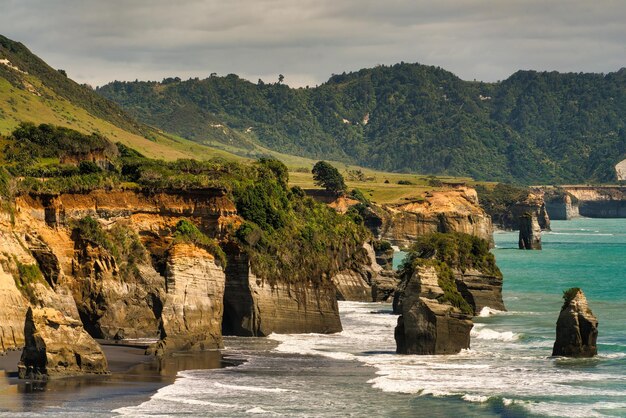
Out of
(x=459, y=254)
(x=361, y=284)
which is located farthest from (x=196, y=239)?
(x=361, y=284)

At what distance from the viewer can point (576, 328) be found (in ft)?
210

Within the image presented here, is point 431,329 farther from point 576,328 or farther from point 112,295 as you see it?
point 112,295

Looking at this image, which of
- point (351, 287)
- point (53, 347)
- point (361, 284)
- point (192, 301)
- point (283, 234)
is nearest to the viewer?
point (53, 347)

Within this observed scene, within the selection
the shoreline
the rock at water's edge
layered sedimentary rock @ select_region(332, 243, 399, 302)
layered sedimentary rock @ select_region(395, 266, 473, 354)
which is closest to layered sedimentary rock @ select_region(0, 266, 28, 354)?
the shoreline

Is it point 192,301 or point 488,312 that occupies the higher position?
point 192,301

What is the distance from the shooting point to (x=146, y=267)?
70.7 metres

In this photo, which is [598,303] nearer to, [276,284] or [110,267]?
[276,284]

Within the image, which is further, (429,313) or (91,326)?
(91,326)

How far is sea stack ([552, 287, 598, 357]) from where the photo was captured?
62.3 metres

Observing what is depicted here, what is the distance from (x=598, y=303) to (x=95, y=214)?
165 ft

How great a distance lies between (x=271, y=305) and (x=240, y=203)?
23.0 ft

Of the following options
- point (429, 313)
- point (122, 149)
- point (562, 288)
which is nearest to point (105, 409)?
point (429, 313)

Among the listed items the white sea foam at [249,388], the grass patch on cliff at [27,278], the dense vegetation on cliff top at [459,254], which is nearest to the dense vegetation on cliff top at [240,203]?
the grass patch on cliff at [27,278]

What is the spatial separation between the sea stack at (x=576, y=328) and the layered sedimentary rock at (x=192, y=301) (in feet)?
55.1
